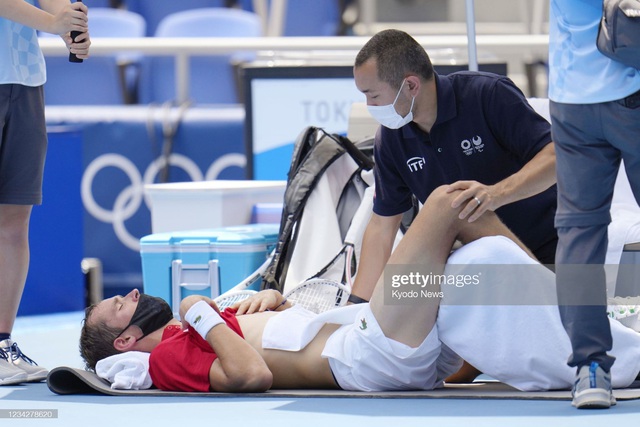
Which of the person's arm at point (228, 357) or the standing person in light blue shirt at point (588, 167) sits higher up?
the standing person in light blue shirt at point (588, 167)

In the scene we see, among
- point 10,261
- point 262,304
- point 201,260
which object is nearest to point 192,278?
point 201,260

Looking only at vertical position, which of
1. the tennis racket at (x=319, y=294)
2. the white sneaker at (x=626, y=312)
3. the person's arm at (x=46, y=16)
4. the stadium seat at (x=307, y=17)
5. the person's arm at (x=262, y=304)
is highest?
the person's arm at (x=46, y=16)

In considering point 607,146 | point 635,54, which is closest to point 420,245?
point 607,146

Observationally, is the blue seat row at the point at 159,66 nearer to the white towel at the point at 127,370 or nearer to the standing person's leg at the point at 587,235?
the white towel at the point at 127,370

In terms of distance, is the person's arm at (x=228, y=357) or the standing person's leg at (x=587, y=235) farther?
the person's arm at (x=228, y=357)

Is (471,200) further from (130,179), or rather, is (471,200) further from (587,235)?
(130,179)

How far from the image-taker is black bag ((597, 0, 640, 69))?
2.84 m

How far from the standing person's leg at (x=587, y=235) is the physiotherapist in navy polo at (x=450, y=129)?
0.64m

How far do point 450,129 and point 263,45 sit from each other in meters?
3.51

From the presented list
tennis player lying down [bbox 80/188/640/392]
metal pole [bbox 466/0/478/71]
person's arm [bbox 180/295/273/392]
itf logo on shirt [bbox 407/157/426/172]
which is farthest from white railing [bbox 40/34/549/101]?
person's arm [bbox 180/295/273/392]

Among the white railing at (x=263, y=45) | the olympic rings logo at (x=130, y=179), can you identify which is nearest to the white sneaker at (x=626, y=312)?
the white railing at (x=263, y=45)

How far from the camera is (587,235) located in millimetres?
3066

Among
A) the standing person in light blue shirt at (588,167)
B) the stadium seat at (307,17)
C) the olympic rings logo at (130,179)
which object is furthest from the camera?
the stadium seat at (307,17)

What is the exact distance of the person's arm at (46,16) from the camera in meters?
3.87
